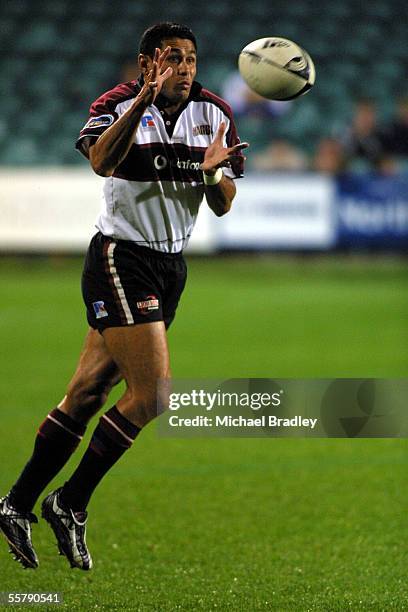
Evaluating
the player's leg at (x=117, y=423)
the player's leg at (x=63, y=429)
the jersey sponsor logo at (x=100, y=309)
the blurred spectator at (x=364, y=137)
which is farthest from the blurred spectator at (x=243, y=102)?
the player's leg at (x=117, y=423)

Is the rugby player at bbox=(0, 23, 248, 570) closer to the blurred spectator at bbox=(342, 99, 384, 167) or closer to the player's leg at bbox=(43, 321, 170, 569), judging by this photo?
the player's leg at bbox=(43, 321, 170, 569)

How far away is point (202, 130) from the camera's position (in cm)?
394


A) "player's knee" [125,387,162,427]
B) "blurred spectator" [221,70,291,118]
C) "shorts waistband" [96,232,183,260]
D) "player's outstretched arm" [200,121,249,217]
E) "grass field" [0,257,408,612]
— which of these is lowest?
"grass field" [0,257,408,612]

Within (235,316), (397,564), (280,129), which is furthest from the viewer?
(280,129)

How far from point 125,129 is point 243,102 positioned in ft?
38.4

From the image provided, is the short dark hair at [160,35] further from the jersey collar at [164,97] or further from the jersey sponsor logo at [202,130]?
the jersey sponsor logo at [202,130]

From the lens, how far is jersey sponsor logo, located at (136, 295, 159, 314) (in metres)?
3.86

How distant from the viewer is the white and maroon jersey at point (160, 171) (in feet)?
12.5

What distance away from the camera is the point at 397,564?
13.8 ft

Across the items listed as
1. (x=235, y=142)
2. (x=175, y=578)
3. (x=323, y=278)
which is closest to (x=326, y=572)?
(x=175, y=578)

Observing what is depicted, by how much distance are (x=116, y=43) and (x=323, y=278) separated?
14.5ft

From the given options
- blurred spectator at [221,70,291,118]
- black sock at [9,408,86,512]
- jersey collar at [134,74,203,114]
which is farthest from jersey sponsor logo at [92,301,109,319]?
blurred spectator at [221,70,291,118]

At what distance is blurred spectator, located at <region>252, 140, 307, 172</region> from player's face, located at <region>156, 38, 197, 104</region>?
11666mm

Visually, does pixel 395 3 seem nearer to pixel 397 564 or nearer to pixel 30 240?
pixel 397 564
